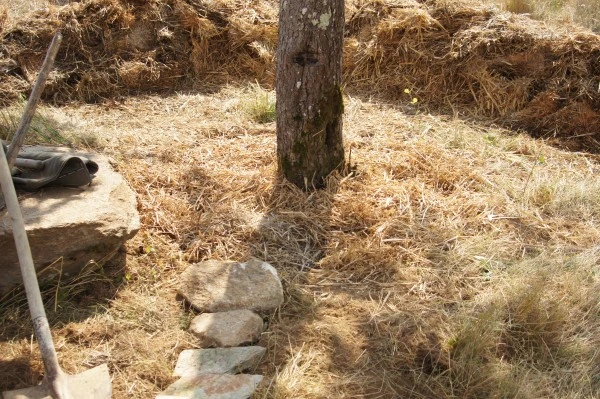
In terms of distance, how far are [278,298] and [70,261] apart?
1085mm

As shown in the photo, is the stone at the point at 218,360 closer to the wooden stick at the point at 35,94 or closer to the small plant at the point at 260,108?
the wooden stick at the point at 35,94

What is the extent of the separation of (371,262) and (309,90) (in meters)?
1.17

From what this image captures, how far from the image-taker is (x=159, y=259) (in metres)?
3.51

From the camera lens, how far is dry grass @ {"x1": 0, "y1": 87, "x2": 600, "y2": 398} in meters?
2.85

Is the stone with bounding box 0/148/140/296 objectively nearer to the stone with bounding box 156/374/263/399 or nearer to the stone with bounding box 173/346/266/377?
the stone with bounding box 173/346/266/377

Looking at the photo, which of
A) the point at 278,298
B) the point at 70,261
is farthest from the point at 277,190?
the point at 70,261

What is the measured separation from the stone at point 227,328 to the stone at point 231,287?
0.24ft

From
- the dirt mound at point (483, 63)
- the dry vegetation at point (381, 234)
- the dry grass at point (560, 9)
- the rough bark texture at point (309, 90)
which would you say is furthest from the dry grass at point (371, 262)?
the dry grass at point (560, 9)

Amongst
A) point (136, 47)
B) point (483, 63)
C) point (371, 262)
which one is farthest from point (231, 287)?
point (483, 63)

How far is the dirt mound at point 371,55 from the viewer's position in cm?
554

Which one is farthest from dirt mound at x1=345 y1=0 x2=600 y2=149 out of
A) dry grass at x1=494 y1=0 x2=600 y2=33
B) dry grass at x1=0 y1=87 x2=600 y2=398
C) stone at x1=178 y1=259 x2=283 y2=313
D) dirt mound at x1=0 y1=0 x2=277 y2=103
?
stone at x1=178 y1=259 x2=283 y2=313

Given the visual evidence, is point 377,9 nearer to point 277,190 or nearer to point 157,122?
point 157,122

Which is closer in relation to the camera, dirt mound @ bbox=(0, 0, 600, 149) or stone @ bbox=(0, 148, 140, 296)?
stone @ bbox=(0, 148, 140, 296)

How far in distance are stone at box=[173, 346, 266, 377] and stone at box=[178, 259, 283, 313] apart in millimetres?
315
